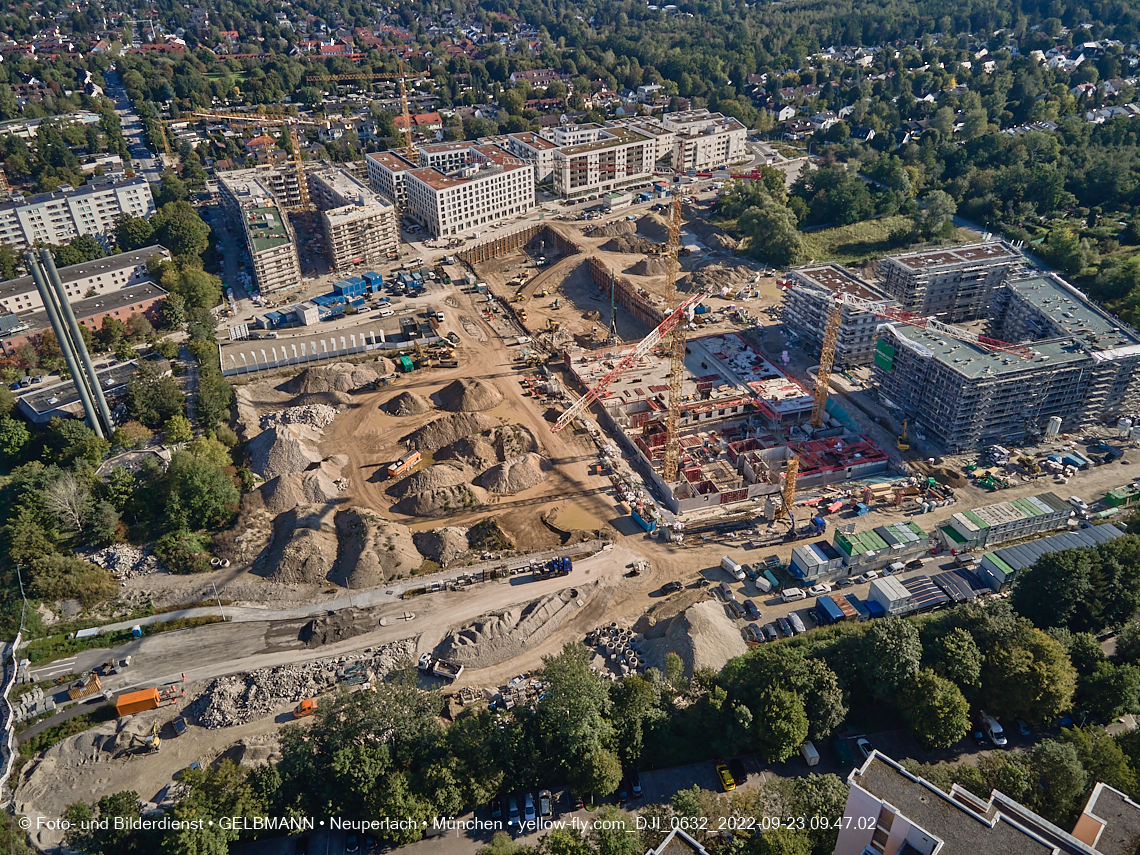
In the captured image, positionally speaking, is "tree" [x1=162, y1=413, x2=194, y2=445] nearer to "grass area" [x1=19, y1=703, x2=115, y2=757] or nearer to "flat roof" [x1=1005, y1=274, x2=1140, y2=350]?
"grass area" [x1=19, y1=703, x2=115, y2=757]

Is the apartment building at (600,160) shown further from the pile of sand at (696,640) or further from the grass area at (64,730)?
the grass area at (64,730)

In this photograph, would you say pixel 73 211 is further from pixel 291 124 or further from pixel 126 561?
pixel 126 561

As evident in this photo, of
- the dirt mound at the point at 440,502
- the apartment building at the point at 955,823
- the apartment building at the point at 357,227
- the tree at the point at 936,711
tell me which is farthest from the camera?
the apartment building at the point at 357,227

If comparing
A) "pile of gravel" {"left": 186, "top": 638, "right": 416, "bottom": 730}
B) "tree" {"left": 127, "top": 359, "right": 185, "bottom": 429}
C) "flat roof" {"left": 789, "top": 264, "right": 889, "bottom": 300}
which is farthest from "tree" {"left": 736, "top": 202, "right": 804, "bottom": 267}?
"pile of gravel" {"left": 186, "top": 638, "right": 416, "bottom": 730}

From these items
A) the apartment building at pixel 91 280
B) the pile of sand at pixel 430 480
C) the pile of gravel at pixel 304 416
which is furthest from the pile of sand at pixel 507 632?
the apartment building at pixel 91 280

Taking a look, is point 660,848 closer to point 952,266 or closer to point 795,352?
point 795,352

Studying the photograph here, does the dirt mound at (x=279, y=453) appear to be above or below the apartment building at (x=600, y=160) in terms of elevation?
below

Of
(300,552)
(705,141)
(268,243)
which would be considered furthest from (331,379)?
(705,141)
